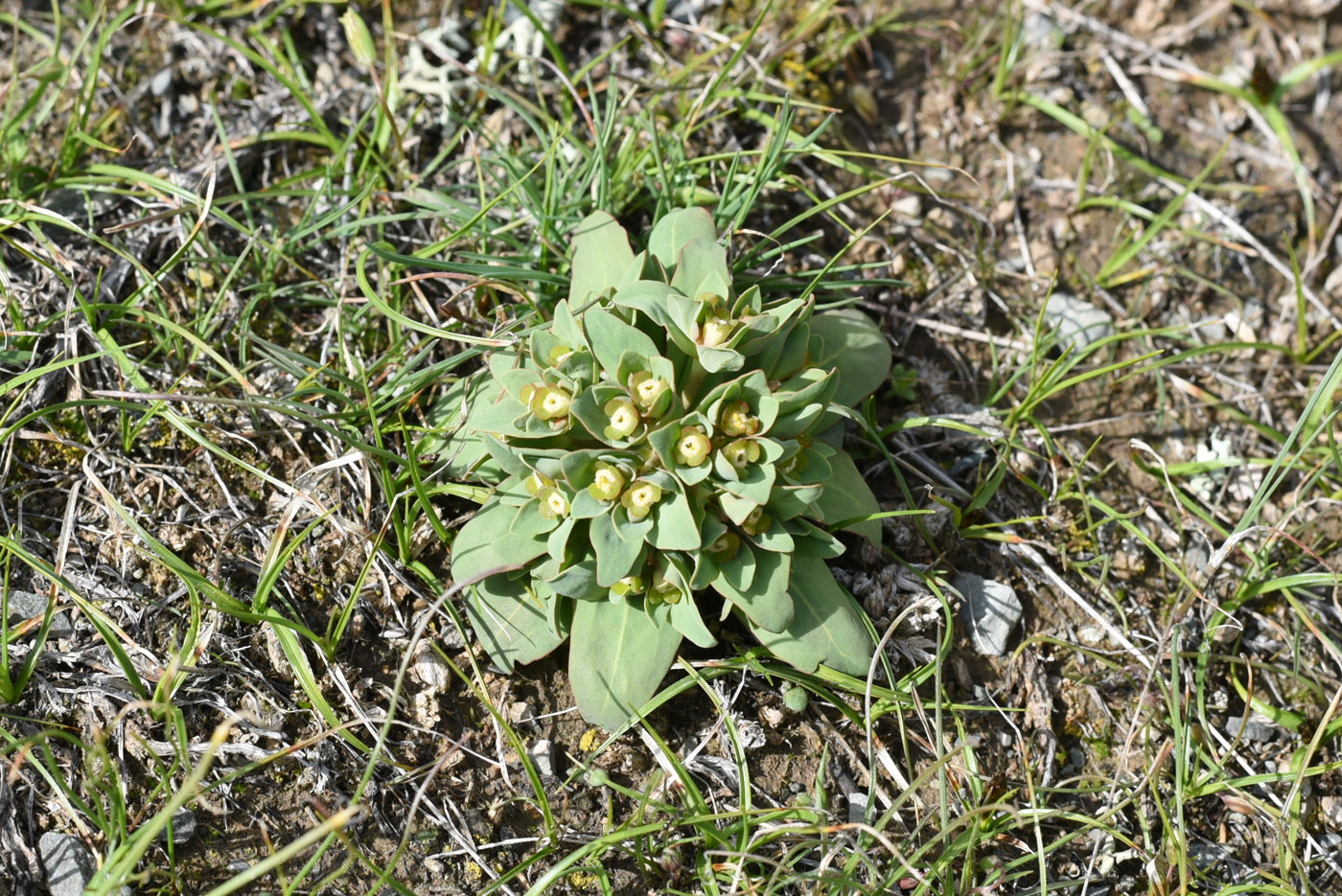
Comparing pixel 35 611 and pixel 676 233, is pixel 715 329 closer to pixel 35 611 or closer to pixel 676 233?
pixel 676 233

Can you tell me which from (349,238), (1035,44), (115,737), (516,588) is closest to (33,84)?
(349,238)

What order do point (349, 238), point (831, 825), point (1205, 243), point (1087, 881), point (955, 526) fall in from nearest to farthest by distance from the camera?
point (831, 825), point (1087, 881), point (955, 526), point (349, 238), point (1205, 243)

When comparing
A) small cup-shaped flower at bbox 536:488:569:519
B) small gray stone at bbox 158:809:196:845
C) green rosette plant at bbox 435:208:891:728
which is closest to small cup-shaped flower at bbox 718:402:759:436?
green rosette plant at bbox 435:208:891:728

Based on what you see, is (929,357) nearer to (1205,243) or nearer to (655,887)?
(1205,243)

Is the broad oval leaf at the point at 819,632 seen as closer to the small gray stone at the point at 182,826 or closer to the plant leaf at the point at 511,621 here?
the plant leaf at the point at 511,621

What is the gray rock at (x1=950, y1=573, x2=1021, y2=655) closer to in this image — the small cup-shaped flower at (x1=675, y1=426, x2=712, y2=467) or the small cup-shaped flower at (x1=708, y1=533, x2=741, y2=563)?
the small cup-shaped flower at (x1=708, y1=533, x2=741, y2=563)

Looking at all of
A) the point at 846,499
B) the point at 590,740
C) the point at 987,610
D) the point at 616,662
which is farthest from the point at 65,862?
the point at 987,610

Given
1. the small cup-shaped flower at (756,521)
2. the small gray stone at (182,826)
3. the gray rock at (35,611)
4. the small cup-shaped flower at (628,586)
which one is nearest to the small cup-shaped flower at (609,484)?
the small cup-shaped flower at (628,586)
